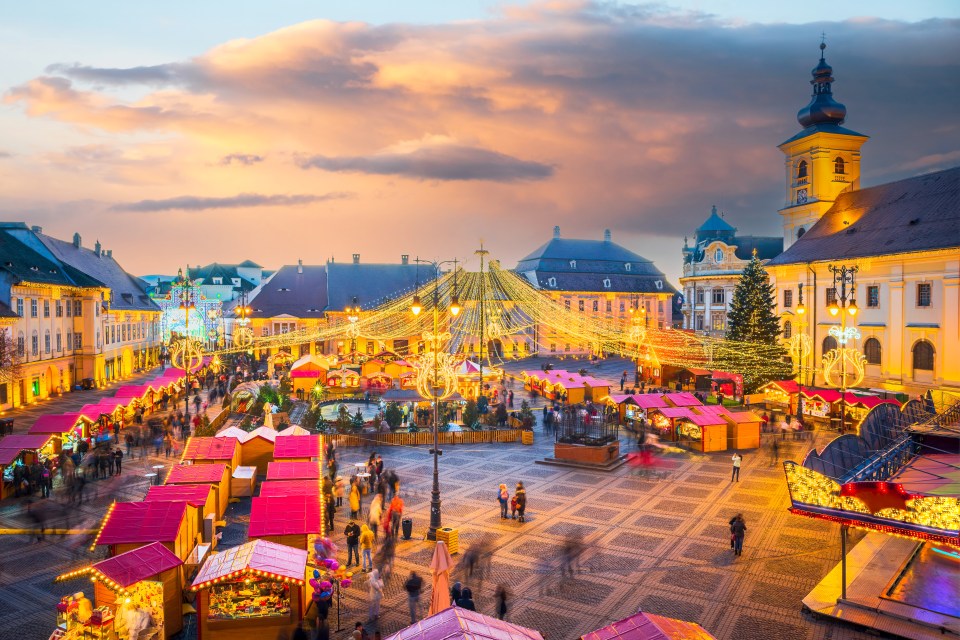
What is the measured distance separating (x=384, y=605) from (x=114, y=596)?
5090 millimetres

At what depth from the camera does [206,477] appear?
60.6ft

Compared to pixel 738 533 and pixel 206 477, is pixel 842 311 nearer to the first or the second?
pixel 738 533

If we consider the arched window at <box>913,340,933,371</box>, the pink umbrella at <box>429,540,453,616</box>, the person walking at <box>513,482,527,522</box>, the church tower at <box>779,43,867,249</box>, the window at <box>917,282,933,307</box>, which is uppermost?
the church tower at <box>779,43,867,249</box>

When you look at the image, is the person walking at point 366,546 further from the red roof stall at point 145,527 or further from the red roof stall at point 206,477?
Answer: the red roof stall at point 206,477

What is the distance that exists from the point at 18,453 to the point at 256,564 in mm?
15326

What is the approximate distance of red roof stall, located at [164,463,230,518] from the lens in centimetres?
1827

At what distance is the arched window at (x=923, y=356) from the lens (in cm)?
3878

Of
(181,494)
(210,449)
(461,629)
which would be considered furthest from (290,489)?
(461,629)

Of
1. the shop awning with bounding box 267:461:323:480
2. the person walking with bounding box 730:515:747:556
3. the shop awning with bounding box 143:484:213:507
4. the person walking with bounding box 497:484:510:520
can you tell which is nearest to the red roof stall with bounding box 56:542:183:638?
the shop awning with bounding box 143:484:213:507

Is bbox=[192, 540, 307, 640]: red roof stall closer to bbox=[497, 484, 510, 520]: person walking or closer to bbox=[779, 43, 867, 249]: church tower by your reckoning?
bbox=[497, 484, 510, 520]: person walking

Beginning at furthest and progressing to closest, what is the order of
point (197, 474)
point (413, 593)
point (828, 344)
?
point (828, 344) < point (197, 474) < point (413, 593)

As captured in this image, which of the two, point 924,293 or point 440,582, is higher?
point 924,293

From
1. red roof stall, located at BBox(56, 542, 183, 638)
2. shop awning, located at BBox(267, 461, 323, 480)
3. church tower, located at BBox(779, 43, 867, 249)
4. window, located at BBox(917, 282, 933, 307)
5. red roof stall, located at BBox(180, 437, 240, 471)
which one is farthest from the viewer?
church tower, located at BBox(779, 43, 867, 249)

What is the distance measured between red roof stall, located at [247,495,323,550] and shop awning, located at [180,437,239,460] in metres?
7.02
